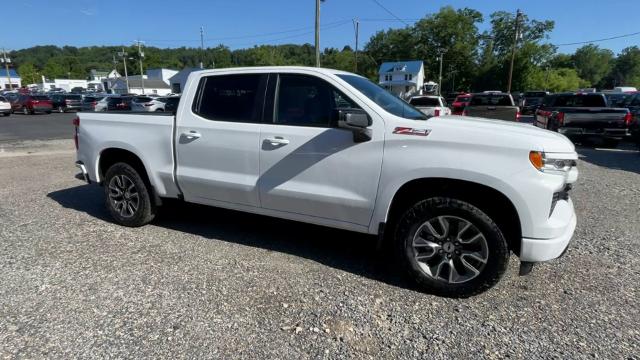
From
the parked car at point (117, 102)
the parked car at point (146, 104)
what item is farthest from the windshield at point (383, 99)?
the parked car at point (117, 102)

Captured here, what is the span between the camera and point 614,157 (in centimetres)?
1048

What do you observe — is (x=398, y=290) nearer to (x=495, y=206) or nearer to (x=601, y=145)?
(x=495, y=206)

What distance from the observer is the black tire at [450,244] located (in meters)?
3.11

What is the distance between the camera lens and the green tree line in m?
74.2

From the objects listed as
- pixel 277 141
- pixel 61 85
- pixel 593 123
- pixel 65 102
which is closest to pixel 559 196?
pixel 277 141

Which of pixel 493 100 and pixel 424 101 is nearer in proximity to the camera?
pixel 493 100

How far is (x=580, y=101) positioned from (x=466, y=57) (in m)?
77.5

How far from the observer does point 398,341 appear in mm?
2781

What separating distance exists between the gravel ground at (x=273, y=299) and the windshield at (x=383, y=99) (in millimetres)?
1462

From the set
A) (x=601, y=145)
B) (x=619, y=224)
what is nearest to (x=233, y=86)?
(x=619, y=224)

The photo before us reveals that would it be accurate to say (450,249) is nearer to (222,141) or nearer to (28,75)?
(222,141)

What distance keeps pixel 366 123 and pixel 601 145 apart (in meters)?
12.7

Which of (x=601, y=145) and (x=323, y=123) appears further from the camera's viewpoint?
(x=601, y=145)

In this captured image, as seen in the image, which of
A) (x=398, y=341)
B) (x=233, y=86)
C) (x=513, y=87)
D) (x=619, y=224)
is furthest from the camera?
(x=513, y=87)
